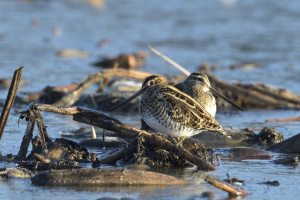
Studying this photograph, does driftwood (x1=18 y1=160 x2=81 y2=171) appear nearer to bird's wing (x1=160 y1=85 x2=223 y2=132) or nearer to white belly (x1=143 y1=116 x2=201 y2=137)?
white belly (x1=143 y1=116 x2=201 y2=137)

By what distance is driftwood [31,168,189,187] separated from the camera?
5.36 metres

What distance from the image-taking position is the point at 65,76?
13.1 meters

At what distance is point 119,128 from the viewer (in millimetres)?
6168

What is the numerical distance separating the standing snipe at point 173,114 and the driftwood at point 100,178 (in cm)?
82

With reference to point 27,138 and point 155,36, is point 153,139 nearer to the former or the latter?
point 27,138

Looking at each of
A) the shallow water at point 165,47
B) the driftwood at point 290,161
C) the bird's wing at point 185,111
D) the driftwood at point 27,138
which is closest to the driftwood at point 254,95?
the shallow water at point 165,47

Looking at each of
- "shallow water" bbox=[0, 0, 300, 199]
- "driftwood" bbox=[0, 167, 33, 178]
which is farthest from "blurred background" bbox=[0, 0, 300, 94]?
"driftwood" bbox=[0, 167, 33, 178]

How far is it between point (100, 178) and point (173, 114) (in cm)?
120

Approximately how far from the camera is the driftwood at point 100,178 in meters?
5.36

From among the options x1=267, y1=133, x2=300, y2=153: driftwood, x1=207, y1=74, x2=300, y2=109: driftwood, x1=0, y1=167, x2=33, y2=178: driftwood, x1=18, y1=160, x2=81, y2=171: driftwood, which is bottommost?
x1=0, y1=167, x2=33, y2=178: driftwood

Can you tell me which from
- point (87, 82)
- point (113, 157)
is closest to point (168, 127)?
point (113, 157)

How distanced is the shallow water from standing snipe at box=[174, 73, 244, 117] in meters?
1.13

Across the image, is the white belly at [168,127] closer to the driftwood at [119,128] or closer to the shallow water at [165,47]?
the driftwood at [119,128]

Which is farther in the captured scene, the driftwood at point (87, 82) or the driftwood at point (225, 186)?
the driftwood at point (87, 82)
